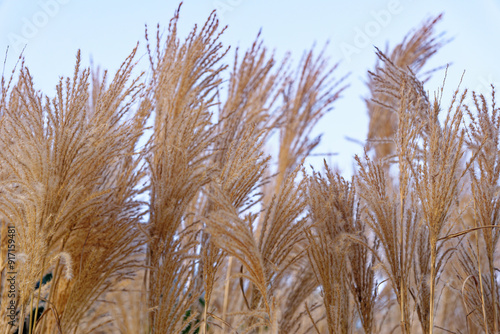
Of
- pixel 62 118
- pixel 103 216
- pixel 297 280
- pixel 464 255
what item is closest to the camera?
pixel 62 118

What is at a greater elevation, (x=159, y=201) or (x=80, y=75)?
(x=80, y=75)

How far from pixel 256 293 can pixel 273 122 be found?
1.47 metres

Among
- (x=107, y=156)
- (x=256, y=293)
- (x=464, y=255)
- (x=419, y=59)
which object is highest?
(x=419, y=59)

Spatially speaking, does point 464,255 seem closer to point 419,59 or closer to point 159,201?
point 159,201

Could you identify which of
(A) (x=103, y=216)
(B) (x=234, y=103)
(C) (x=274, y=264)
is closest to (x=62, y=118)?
(A) (x=103, y=216)

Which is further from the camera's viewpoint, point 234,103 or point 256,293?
point 234,103

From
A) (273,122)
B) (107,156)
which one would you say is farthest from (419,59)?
(107,156)

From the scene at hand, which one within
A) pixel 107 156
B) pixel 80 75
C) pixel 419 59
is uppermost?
pixel 419 59

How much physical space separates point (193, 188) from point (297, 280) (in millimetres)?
793

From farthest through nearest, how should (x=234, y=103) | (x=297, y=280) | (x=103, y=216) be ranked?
(x=234, y=103)
(x=297, y=280)
(x=103, y=216)

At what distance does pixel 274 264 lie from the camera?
1.88 meters

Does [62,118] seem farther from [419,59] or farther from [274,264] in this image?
[419,59]

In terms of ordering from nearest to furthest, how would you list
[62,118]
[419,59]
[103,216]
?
1. [62,118]
2. [103,216]
3. [419,59]

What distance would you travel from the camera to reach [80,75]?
1.86 m
